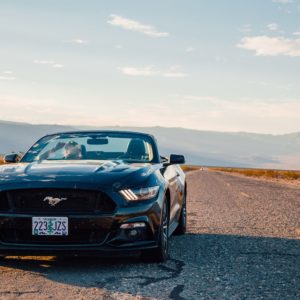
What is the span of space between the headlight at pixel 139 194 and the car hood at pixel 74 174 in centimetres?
9

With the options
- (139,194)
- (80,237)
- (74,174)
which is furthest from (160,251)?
(74,174)

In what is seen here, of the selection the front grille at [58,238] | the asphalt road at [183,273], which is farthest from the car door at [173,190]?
the front grille at [58,238]

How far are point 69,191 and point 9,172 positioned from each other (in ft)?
2.60

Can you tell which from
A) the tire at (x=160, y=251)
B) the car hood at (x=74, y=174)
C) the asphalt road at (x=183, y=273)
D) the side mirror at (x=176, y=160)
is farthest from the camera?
the side mirror at (x=176, y=160)

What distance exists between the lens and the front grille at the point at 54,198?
5734mm

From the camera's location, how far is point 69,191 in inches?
226

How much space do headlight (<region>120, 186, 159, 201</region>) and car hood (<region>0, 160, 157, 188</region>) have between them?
3.4 inches

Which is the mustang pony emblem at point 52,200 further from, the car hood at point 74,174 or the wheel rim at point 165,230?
the wheel rim at point 165,230

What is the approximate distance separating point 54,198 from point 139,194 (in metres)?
0.84

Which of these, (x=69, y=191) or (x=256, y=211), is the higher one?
(x=69, y=191)

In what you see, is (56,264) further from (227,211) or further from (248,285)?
(227,211)

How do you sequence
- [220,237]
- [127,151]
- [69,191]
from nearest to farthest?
1. [69,191]
2. [127,151]
3. [220,237]

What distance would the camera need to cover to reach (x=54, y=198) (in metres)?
5.75

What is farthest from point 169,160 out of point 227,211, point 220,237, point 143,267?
point 227,211
